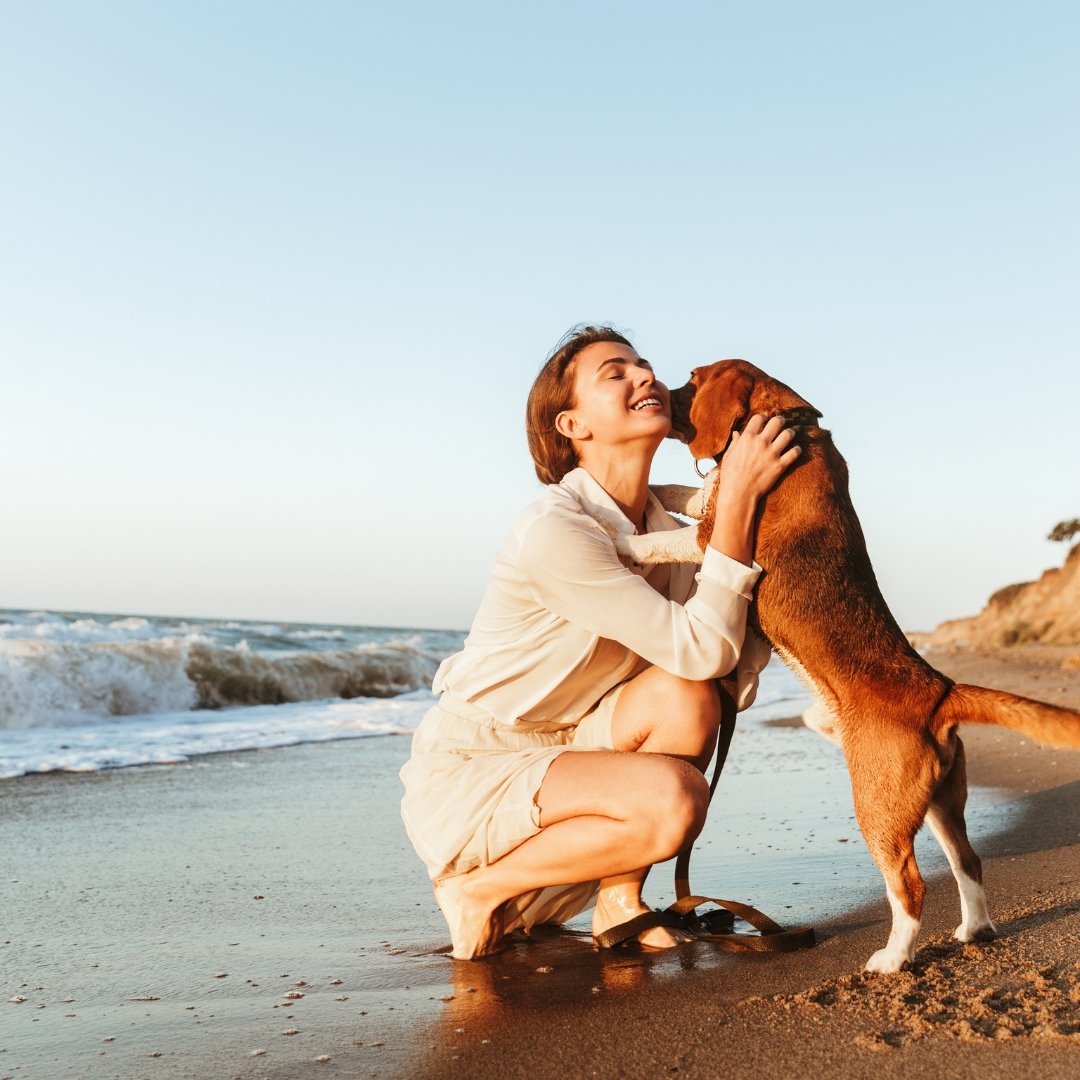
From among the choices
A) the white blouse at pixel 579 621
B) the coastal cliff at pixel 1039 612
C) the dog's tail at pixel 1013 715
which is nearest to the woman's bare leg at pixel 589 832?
the white blouse at pixel 579 621

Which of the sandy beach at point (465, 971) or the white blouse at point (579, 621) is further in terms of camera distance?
the white blouse at point (579, 621)

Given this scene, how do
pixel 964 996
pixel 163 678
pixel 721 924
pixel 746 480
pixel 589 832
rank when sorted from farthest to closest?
pixel 163 678
pixel 721 924
pixel 746 480
pixel 589 832
pixel 964 996

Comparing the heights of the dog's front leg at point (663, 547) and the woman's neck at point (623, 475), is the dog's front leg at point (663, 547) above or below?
below

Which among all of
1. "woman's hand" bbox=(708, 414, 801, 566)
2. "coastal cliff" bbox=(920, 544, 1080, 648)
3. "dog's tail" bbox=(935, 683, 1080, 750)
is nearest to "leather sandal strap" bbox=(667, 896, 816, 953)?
"dog's tail" bbox=(935, 683, 1080, 750)

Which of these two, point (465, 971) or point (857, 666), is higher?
point (857, 666)

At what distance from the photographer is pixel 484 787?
3.33 meters

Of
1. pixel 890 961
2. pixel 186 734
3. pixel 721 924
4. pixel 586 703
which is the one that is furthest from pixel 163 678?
pixel 890 961

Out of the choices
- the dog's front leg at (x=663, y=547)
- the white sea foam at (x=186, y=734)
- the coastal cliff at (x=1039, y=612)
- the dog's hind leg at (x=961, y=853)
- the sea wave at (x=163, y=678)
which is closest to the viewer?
the dog's hind leg at (x=961, y=853)

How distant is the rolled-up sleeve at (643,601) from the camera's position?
3.19 m

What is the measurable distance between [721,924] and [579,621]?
1.07 metres

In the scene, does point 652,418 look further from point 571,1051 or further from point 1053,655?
point 1053,655

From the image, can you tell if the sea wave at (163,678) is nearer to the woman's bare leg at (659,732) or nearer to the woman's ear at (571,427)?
the woman's ear at (571,427)

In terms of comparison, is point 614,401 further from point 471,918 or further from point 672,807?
point 471,918

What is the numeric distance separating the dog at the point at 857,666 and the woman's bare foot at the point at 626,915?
0.62m
